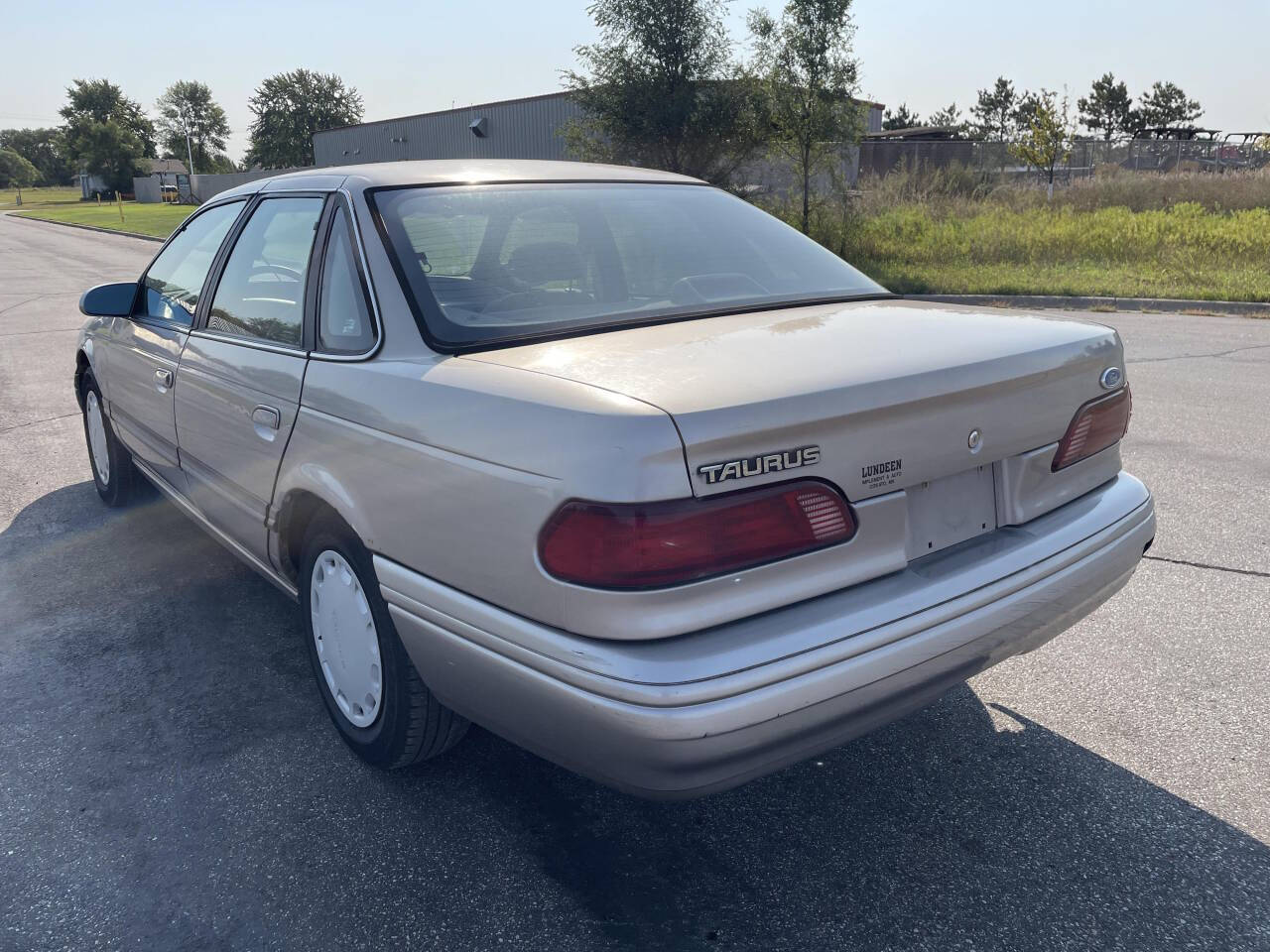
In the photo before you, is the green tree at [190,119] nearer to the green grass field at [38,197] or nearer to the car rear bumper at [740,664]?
the green grass field at [38,197]

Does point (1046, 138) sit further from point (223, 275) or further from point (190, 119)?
point (190, 119)

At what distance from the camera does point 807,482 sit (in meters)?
2.06

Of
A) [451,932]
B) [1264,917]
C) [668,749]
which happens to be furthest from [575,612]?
[1264,917]

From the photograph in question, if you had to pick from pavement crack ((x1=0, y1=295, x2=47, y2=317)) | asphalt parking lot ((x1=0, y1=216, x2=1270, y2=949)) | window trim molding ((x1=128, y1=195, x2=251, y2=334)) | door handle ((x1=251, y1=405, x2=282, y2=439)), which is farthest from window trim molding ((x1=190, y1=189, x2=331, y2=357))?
pavement crack ((x1=0, y1=295, x2=47, y2=317))

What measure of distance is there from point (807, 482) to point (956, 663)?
57cm

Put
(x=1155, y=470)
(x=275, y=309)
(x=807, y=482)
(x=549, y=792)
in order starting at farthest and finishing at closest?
(x=1155, y=470) < (x=275, y=309) < (x=549, y=792) < (x=807, y=482)

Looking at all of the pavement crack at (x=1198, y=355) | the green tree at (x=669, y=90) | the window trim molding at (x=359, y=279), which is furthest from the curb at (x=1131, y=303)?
the window trim molding at (x=359, y=279)

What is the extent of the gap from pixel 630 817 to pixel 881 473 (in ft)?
3.79

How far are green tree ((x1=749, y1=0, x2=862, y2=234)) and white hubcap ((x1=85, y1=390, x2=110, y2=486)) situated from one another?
1455cm

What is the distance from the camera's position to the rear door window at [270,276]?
3.07 meters

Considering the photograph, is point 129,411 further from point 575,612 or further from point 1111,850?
point 1111,850

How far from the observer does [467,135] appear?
38906 mm

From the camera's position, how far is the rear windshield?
8.69 ft

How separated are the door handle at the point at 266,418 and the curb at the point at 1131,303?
11026 millimetres
